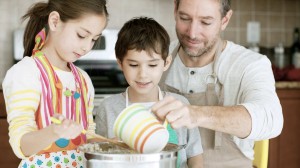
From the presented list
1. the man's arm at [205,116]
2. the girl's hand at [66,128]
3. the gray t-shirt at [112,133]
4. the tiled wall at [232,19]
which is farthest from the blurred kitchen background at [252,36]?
the girl's hand at [66,128]

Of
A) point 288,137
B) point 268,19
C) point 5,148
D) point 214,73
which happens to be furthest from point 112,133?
point 268,19

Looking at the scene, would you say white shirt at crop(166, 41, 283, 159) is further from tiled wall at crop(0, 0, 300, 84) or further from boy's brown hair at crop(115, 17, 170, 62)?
tiled wall at crop(0, 0, 300, 84)

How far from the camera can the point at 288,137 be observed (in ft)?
10.7

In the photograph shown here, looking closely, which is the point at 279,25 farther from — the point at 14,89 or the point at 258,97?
the point at 14,89

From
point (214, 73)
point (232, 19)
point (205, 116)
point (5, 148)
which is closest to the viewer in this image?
point (205, 116)

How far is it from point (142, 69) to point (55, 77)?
0.88 ft

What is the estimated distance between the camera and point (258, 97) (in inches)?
57.6

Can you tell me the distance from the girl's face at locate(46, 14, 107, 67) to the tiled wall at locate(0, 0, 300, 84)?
6.44 feet

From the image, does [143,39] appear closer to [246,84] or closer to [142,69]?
[142,69]

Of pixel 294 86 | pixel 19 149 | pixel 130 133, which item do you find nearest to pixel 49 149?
pixel 19 149

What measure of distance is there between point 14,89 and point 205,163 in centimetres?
71

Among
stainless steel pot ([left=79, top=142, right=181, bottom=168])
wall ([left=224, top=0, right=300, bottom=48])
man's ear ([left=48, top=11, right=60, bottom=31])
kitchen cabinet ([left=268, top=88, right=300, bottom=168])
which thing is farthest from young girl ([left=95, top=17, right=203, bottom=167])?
wall ([left=224, top=0, right=300, bottom=48])

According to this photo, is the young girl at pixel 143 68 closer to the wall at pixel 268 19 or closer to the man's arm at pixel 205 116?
the man's arm at pixel 205 116

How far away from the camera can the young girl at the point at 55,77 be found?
1.21 metres
